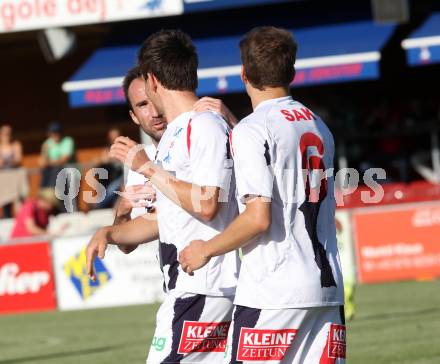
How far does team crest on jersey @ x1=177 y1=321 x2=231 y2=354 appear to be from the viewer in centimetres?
549

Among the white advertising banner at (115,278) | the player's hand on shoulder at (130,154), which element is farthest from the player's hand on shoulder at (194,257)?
the white advertising banner at (115,278)

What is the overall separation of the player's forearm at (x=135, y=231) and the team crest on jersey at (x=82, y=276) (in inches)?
401

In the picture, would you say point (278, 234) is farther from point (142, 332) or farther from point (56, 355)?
point (142, 332)

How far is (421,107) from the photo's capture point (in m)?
20.5

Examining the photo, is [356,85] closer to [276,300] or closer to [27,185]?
[27,185]

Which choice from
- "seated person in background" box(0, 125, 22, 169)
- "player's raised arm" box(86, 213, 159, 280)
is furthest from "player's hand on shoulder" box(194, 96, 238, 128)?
"seated person in background" box(0, 125, 22, 169)

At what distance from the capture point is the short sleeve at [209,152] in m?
5.16

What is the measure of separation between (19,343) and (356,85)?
1218 centimetres

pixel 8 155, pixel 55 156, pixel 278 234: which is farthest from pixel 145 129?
pixel 8 155

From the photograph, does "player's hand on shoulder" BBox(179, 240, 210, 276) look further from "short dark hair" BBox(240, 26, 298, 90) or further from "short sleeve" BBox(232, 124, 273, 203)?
"short dark hair" BBox(240, 26, 298, 90)

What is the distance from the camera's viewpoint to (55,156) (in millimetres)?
20188

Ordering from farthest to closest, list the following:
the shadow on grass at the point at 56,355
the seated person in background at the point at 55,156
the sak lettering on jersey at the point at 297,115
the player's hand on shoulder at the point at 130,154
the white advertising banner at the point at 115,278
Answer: the seated person in background at the point at 55,156
the white advertising banner at the point at 115,278
the shadow on grass at the point at 56,355
the player's hand on shoulder at the point at 130,154
the sak lettering on jersey at the point at 297,115

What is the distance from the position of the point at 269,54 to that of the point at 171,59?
2.18 feet

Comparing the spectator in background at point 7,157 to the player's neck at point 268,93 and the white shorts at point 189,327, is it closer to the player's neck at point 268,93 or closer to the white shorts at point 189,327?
the white shorts at point 189,327
